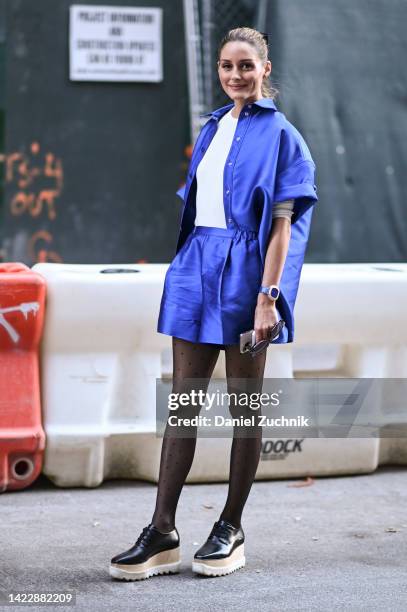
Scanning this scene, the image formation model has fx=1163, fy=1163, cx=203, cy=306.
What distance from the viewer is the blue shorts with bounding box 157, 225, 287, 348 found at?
404 cm

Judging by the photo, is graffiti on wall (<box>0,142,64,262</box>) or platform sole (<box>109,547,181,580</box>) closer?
platform sole (<box>109,547,181,580</box>)

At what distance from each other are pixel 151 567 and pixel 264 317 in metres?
0.98

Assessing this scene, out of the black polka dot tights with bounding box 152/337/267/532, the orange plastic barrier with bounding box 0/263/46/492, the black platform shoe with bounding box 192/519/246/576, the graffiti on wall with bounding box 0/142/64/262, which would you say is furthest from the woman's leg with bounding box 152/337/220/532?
the graffiti on wall with bounding box 0/142/64/262

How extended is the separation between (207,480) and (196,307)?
170 centimetres

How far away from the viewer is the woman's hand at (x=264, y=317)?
396 cm

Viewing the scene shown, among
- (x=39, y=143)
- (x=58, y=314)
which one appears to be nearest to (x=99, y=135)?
(x=39, y=143)

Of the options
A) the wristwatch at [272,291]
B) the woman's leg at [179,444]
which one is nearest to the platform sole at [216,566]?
the woman's leg at [179,444]

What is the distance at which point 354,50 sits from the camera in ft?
30.3

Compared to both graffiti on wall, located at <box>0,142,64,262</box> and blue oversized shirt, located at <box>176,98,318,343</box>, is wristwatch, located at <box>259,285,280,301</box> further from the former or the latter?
graffiti on wall, located at <box>0,142,64,262</box>

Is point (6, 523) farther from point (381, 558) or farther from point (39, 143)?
point (39, 143)

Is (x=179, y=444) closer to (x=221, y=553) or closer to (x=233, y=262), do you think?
(x=221, y=553)

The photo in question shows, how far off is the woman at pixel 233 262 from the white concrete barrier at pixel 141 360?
4.20 feet

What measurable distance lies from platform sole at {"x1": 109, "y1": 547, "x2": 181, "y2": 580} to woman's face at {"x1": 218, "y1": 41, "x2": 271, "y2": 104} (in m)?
1.63

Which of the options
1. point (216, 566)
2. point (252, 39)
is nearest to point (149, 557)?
point (216, 566)
